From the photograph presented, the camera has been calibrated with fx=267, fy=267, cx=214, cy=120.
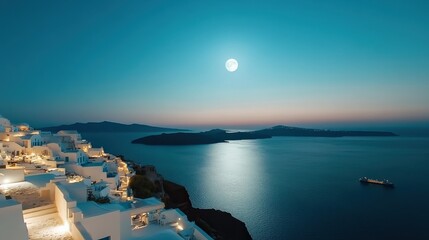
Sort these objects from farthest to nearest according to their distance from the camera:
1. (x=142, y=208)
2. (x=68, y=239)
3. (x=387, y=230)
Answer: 1. (x=387, y=230)
2. (x=142, y=208)
3. (x=68, y=239)

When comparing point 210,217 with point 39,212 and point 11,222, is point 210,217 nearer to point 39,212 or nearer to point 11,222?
point 39,212

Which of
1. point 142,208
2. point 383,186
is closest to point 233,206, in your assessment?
point 142,208

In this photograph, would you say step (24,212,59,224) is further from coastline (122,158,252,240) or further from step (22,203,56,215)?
coastline (122,158,252,240)

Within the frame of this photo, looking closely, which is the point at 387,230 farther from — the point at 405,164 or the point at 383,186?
the point at 405,164

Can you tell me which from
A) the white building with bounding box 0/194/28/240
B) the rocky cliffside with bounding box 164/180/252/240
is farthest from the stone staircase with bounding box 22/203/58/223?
the rocky cliffside with bounding box 164/180/252/240

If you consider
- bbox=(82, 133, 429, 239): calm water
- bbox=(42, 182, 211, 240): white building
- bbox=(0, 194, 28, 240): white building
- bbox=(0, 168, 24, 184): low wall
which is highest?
bbox=(0, 168, 24, 184): low wall

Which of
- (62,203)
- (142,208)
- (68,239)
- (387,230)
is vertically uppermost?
(62,203)
